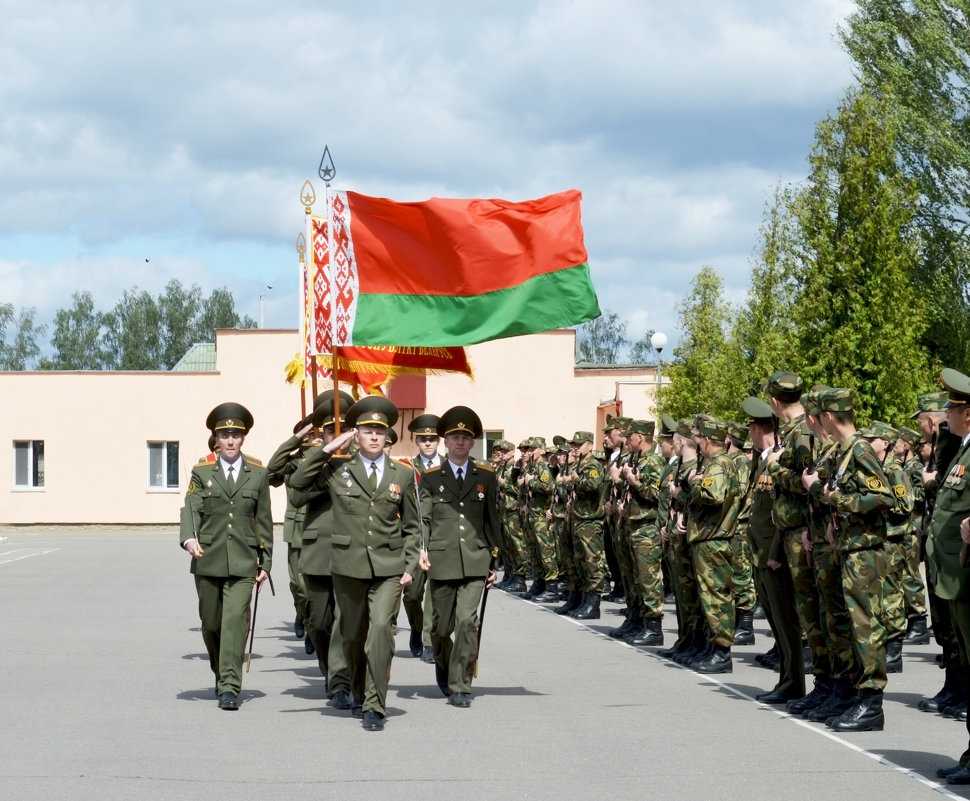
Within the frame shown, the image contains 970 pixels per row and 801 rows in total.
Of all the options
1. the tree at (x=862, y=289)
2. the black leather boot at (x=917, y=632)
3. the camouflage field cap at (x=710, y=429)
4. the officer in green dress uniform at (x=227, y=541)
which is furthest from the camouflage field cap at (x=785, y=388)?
the tree at (x=862, y=289)

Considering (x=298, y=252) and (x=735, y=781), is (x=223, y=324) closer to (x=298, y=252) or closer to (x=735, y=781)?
(x=298, y=252)

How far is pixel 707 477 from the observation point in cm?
1173

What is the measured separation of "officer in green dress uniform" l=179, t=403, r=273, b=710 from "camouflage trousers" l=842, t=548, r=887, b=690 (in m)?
3.79

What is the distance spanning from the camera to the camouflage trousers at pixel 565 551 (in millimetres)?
17906

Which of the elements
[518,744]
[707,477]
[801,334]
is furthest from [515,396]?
[518,744]

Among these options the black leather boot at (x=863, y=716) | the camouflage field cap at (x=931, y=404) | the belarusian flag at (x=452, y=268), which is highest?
the belarusian flag at (x=452, y=268)

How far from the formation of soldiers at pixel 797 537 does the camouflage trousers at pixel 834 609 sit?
1 centimetres

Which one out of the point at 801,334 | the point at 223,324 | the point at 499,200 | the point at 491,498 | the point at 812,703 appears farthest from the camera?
the point at 223,324

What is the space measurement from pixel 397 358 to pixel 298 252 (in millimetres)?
1858

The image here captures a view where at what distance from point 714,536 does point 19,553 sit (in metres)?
24.9

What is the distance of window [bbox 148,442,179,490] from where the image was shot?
48500 millimetres

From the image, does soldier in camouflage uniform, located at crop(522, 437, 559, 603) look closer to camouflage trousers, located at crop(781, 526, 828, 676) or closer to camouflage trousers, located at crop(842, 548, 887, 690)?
camouflage trousers, located at crop(781, 526, 828, 676)

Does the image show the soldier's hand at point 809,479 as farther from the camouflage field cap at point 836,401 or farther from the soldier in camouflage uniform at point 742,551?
the soldier in camouflage uniform at point 742,551

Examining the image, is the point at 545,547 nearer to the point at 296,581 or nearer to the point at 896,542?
the point at 296,581
